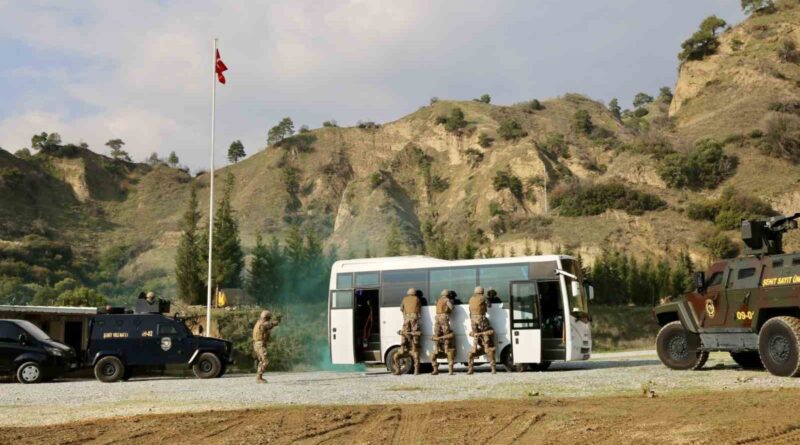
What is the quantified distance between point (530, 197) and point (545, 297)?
74.3 m

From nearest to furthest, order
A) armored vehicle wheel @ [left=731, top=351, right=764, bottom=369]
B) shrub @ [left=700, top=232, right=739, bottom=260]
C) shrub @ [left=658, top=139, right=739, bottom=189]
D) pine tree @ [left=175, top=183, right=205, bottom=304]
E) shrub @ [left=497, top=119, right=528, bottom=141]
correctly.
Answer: armored vehicle wheel @ [left=731, top=351, right=764, bottom=369] < pine tree @ [left=175, top=183, right=205, bottom=304] < shrub @ [left=700, top=232, right=739, bottom=260] < shrub @ [left=658, top=139, right=739, bottom=189] < shrub @ [left=497, top=119, right=528, bottom=141]

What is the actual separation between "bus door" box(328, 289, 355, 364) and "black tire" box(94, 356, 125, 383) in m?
5.85

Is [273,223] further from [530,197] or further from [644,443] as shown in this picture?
[644,443]

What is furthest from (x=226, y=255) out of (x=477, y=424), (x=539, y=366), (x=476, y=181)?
(x=477, y=424)

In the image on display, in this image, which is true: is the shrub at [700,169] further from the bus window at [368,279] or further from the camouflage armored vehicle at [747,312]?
the camouflage armored vehicle at [747,312]

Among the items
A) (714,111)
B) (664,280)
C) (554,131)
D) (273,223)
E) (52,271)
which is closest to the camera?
(664,280)

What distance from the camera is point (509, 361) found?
22.5 meters

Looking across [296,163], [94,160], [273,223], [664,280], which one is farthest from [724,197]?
[94,160]

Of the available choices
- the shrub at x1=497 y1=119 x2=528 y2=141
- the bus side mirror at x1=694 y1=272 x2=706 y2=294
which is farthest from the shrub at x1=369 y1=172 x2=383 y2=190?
the bus side mirror at x1=694 y1=272 x2=706 y2=294

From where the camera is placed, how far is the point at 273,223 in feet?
359

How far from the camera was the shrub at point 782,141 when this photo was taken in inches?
3332

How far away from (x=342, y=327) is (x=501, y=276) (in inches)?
193

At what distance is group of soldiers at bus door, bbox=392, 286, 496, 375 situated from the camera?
2138 centimetres

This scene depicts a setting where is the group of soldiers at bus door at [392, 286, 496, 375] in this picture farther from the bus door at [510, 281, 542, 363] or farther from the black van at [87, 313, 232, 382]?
the black van at [87, 313, 232, 382]
